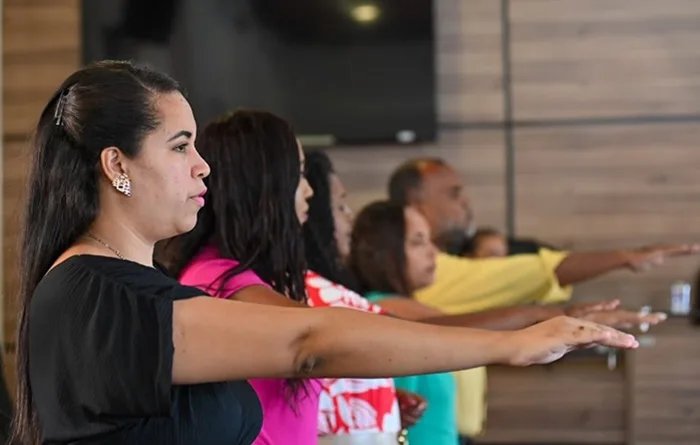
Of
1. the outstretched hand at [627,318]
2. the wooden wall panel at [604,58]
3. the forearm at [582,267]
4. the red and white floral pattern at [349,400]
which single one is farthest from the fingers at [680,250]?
the wooden wall panel at [604,58]

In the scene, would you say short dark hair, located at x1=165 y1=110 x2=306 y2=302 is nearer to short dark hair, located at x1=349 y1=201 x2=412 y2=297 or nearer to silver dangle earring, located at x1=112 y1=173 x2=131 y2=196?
silver dangle earring, located at x1=112 y1=173 x2=131 y2=196

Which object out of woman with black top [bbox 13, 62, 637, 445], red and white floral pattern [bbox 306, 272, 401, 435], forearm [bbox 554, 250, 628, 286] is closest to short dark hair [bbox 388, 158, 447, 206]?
forearm [bbox 554, 250, 628, 286]

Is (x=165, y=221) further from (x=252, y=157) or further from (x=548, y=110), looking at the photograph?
(x=548, y=110)

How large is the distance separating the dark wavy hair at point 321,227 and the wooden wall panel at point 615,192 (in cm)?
250

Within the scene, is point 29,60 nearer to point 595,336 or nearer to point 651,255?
point 651,255

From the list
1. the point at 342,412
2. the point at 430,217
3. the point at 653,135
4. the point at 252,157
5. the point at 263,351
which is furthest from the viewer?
the point at 653,135

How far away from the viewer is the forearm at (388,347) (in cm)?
135

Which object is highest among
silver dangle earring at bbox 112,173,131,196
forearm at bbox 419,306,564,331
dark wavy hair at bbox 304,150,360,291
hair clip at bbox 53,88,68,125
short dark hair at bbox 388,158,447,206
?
hair clip at bbox 53,88,68,125

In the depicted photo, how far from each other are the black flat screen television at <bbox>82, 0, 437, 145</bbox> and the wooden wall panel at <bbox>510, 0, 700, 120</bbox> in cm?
43

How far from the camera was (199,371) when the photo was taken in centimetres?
136

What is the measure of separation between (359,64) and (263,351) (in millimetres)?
3966

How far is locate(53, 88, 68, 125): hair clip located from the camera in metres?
1.52

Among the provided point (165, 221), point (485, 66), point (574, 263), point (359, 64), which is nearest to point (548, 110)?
point (485, 66)

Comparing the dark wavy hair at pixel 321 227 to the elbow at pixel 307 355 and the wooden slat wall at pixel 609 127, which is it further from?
the wooden slat wall at pixel 609 127
